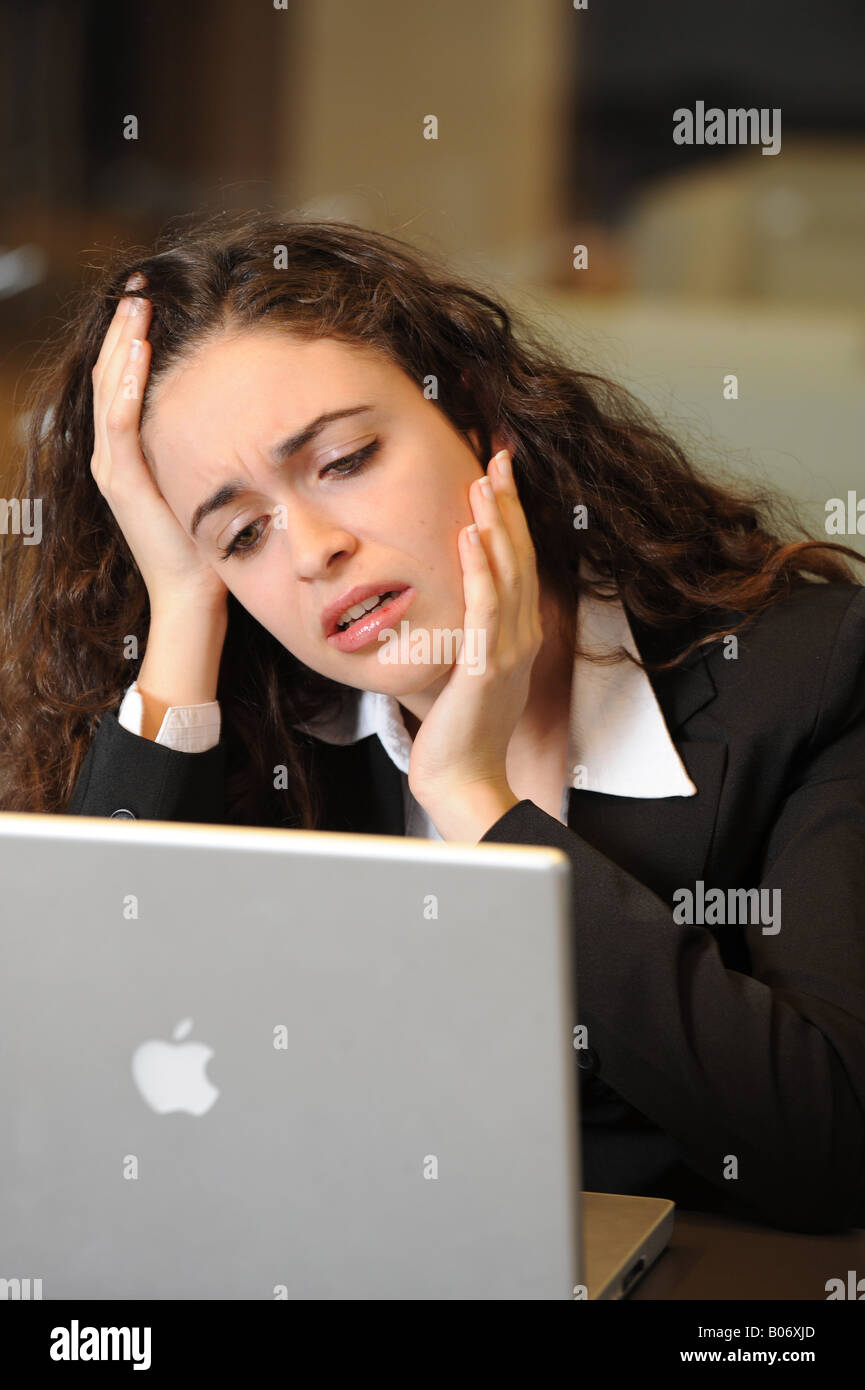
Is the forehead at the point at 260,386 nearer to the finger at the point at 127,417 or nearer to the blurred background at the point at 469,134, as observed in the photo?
the finger at the point at 127,417

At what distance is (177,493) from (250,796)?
1.08 ft

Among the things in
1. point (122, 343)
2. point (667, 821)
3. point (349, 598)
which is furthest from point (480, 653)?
point (122, 343)

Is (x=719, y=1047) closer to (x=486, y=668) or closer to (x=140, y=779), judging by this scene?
(x=486, y=668)

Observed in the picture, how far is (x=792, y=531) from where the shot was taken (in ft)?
6.06

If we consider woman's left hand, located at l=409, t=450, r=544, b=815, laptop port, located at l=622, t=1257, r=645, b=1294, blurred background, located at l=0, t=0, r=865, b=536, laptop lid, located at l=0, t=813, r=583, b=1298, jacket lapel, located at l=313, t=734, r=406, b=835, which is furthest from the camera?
blurred background, located at l=0, t=0, r=865, b=536

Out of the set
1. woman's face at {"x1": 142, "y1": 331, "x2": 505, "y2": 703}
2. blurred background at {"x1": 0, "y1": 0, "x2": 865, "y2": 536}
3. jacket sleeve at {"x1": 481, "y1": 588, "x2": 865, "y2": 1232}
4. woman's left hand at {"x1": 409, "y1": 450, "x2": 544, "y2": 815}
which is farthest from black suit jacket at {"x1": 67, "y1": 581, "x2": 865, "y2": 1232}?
blurred background at {"x1": 0, "y1": 0, "x2": 865, "y2": 536}

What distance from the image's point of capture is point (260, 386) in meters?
1.22

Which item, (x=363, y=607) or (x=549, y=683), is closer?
(x=363, y=607)

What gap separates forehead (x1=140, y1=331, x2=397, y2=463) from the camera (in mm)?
1211

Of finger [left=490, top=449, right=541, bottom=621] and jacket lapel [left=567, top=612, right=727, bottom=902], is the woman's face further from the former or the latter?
jacket lapel [left=567, top=612, right=727, bottom=902]

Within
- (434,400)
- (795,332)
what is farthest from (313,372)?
(795,332)

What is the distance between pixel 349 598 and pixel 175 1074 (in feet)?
1.82

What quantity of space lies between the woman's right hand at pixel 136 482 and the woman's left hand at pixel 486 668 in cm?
30

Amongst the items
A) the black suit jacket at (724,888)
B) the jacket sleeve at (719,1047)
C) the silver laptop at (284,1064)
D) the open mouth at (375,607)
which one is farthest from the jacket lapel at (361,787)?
the silver laptop at (284,1064)
